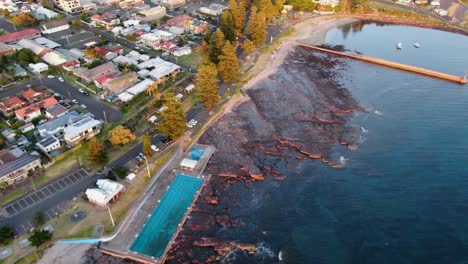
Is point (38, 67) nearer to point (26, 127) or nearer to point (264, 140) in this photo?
point (26, 127)

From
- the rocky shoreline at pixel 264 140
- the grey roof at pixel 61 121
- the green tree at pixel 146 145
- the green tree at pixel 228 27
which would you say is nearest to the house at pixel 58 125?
the grey roof at pixel 61 121

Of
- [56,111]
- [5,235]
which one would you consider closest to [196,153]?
[56,111]

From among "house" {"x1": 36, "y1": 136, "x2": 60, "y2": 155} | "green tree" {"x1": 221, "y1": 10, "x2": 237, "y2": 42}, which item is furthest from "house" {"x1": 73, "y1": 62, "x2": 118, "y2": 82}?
"green tree" {"x1": 221, "y1": 10, "x2": 237, "y2": 42}

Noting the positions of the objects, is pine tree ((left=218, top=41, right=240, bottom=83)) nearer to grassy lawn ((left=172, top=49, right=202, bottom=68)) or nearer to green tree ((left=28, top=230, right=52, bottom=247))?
grassy lawn ((left=172, top=49, right=202, bottom=68))

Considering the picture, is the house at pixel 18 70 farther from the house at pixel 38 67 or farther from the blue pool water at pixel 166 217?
the blue pool water at pixel 166 217

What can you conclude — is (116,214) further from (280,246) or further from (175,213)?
(280,246)

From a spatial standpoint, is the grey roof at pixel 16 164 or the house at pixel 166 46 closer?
the grey roof at pixel 16 164

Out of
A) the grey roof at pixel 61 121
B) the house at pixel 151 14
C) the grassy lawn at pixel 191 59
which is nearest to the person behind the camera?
the grey roof at pixel 61 121
